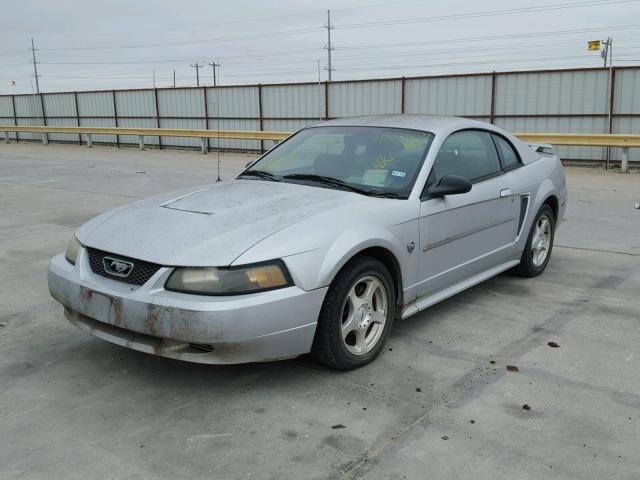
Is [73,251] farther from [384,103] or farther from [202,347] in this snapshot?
[384,103]

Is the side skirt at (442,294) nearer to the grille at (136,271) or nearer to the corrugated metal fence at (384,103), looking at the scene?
the grille at (136,271)

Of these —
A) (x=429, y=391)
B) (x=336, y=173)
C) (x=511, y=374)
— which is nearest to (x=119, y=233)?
(x=336, y=173)

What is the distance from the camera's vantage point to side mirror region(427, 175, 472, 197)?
4.21 metres

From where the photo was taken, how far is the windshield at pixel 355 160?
4320mm

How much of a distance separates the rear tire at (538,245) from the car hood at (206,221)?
225 cm

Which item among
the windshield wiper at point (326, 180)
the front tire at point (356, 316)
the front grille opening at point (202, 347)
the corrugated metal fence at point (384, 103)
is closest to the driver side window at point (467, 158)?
the windshield wiper at point (326, 180)

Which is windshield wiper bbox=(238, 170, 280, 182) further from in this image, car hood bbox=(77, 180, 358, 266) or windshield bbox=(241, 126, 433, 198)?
car hood bbox=(77, 180, 358, 266)

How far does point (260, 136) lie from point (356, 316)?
17.6 m

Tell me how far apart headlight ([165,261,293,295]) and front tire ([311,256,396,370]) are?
16.4 inches

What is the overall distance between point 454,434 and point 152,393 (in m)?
1.63

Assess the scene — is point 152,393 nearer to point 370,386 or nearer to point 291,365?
point 291,365

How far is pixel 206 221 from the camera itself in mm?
3670

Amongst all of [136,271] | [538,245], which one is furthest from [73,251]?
[538,245]

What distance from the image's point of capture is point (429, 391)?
139 inches
